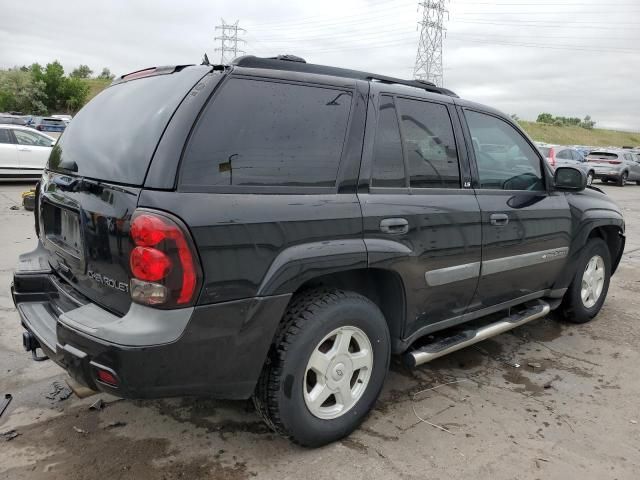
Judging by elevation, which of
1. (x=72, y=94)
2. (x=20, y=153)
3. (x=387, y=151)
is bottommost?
(x=20, y=153)

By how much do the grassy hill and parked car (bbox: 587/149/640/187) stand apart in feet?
147

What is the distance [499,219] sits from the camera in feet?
11.5

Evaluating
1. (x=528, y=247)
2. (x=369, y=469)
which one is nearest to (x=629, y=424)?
(x=528, y=247)

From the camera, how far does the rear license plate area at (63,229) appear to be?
8.43 ft

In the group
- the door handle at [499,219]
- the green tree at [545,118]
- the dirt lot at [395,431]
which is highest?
the green tree at [545,118]

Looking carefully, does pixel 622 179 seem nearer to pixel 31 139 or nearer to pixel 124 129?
pixel 31 139

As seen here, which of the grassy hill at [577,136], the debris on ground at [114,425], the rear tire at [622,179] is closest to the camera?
the debris on ground at [114,425]

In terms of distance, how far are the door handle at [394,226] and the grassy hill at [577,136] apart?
7017 centimetres

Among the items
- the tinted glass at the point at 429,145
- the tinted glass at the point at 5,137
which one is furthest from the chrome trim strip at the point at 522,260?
the tinted glass at the point at 5,137

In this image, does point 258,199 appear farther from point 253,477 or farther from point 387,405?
point 387,405

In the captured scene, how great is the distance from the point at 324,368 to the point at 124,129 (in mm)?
1516

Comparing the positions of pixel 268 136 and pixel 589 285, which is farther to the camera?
pixel 589 285

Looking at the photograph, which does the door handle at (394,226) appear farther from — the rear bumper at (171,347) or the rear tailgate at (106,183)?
the rear tailgate at (106,183)

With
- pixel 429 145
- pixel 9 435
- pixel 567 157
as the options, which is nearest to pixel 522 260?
pixel 429 145
